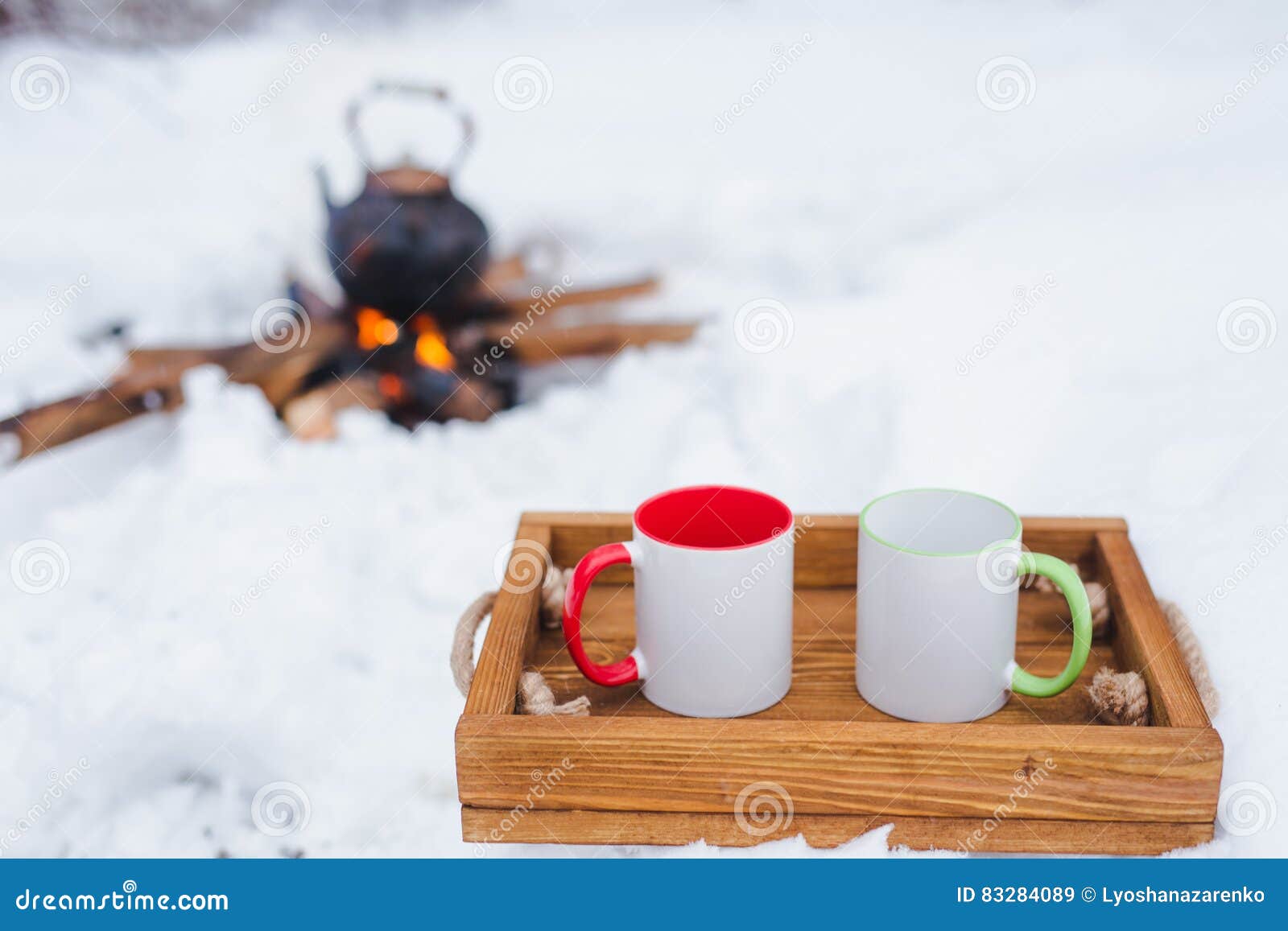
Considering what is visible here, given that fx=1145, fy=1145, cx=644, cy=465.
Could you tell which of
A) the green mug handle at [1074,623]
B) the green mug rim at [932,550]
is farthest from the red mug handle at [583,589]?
the green mug handle at [1074,623]

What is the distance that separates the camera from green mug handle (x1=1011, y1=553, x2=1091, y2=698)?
2.58 ft

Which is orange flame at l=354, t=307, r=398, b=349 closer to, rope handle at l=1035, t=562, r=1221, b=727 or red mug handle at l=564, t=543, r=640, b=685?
red mug handle at l=564, t=543, r=640, b=685

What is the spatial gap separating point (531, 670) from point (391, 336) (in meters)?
0.77

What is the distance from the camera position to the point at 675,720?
2.52 ft

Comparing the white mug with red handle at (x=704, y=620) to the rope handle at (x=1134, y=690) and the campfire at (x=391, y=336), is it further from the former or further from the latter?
the campfire at (x=391, y=336)

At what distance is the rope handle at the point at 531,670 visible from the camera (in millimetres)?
814

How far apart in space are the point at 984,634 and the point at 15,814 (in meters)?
0.78

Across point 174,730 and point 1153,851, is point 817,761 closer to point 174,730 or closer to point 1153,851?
point 1153,851

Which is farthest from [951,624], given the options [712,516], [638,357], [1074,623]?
[638,357]

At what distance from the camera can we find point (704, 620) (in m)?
0.81

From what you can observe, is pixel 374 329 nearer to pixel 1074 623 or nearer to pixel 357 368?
pixel 357 368

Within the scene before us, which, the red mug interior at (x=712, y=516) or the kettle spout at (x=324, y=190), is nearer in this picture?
the red mug interior at (x=712, y=516)

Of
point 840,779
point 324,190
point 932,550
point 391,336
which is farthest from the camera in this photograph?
point 391,336

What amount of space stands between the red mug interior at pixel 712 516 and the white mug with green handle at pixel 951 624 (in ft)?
0.25
